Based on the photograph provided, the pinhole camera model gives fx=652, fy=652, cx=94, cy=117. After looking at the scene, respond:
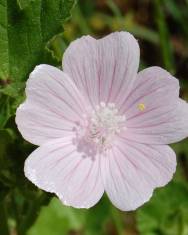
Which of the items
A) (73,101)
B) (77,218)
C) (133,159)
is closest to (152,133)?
(133,159)

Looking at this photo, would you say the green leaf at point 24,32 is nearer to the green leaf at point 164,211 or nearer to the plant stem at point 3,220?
the plant stem at point 3,220

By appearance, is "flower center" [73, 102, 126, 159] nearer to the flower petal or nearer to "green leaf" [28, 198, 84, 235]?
the flower petal

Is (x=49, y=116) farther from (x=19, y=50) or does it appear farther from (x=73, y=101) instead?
(x=19, y=50)

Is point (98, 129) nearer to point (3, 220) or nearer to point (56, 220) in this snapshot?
point (3, 220)

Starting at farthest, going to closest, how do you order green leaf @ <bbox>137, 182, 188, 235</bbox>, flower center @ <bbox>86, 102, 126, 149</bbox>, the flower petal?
green leaf @ <bbox>137, 182, 188, 235</bbox> → flower center @ <bbox>86, 102, 126, 149</bbox> → the flower petal

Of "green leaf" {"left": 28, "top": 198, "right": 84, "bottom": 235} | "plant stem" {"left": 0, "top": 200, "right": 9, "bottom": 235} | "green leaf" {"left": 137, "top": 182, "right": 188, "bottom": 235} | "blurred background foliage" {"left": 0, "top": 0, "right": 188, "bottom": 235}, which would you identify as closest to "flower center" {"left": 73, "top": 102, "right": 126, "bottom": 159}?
"blurred background foliage" {"left": 0, "top": 0, "right": 188, "bottom": 235}
